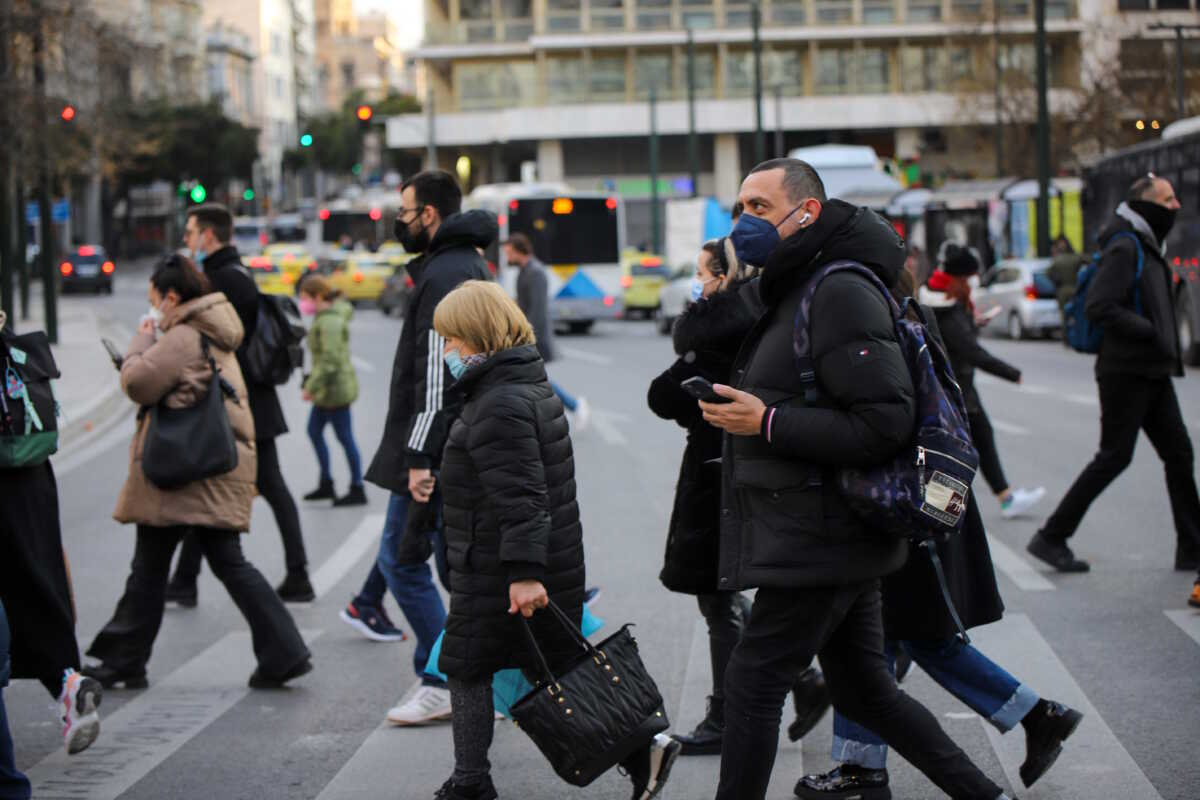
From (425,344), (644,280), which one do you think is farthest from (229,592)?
(644,280)

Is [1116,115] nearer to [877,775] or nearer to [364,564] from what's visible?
[364,564]

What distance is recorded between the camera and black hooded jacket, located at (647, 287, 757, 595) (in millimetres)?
4902

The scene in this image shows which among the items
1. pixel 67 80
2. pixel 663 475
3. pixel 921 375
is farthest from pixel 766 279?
pixel 67 80

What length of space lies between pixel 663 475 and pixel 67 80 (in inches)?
798

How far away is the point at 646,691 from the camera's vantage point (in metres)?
4.80

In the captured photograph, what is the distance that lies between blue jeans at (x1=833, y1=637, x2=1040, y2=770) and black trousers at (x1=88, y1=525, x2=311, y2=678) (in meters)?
2.58

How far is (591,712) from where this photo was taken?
15.4ft

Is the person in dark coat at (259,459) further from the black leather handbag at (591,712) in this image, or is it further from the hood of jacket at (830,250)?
the hood of jacket at (830,250)

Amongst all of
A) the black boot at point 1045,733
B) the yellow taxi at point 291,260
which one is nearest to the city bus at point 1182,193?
the black boot at point 1045,733

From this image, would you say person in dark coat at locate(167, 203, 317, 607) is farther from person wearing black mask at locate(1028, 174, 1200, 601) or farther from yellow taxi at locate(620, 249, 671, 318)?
yellow taxi at locate(620, 249, 671, 318)

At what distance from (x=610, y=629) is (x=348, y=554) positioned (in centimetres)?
279

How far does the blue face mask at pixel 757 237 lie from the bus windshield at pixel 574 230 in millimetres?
30929

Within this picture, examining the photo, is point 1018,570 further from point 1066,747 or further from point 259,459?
point 259,459

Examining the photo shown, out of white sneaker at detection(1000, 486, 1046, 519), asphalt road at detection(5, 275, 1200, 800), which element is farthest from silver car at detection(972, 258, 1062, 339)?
white sneaker at detection(1000, 486, 1046, 519)
